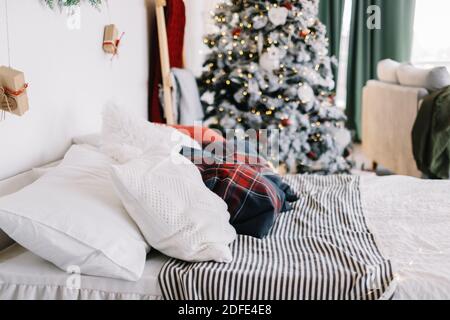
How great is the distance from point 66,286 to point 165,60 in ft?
6.88

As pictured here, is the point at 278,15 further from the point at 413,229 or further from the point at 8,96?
the point at 8,96

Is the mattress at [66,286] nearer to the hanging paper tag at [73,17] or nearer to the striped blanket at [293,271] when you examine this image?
the striped blanket at [293,271]

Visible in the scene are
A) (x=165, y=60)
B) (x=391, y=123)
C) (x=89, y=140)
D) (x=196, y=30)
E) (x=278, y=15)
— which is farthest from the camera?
Answer: (x=196, y=30)

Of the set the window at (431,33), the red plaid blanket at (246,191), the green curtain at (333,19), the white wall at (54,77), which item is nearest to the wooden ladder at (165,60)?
the white wall at (54,77)

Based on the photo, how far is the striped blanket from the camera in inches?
49.6

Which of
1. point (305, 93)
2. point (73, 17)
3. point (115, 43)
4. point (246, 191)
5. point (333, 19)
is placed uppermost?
point (333, 19)

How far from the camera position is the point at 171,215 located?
4.53 feet

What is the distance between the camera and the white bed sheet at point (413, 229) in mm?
1249

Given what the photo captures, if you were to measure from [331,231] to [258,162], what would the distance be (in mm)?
576

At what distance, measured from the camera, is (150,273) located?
1.34 meters

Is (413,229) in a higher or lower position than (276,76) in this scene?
lower

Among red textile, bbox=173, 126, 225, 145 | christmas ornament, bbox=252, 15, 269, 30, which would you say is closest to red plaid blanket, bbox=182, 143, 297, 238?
red textile, bbox=173, 126, 225, 145

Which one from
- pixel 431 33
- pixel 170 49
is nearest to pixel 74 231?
pixel 170 49

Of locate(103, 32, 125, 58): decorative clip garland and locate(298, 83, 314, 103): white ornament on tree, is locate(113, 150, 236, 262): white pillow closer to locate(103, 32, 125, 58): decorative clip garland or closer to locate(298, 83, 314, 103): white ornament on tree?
locate(103, 32, 125, 58): decorative clip garland
